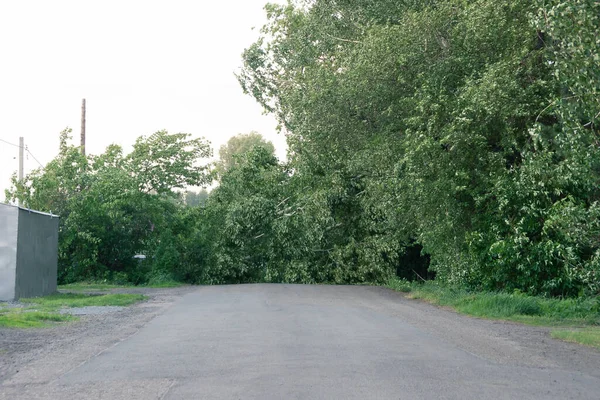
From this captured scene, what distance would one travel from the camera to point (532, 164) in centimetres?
1956

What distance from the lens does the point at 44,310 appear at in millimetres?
18844

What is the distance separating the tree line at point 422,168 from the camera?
18.4 m

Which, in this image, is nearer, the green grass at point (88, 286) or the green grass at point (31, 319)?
the green grass at point (31, 319)

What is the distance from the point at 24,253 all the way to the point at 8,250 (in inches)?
40.1

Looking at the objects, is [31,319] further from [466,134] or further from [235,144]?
[235,144]

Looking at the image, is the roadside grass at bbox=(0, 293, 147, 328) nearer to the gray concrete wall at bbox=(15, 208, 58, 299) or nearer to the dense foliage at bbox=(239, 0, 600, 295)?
the gray concrete wall at bbox=(15, 208, 58, 299)

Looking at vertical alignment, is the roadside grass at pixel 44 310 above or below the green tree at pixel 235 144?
below

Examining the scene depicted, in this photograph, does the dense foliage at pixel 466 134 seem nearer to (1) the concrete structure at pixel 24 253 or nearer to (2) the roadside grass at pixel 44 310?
(2) the roadside grass at pixel 44 310

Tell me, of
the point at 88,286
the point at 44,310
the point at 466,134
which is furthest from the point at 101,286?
the point at 466,134

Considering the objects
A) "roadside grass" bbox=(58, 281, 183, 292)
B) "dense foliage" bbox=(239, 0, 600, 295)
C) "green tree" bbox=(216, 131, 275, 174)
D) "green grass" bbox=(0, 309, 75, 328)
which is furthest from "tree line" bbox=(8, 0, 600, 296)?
"green tree" bbox=(216, 131, 275, 174)

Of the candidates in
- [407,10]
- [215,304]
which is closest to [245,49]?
[407,10]

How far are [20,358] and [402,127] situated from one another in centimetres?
1612

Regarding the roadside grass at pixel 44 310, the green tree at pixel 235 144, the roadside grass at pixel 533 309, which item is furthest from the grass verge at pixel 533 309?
the green tree at pixel 235 144

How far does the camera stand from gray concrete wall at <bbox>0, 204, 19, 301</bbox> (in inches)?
881
